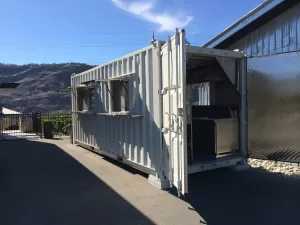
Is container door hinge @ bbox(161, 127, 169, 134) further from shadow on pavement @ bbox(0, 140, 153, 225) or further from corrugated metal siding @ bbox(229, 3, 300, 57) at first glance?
corrugated metal siding @ bbox(229, 3, 300, 57)

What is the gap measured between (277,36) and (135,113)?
5934 mm

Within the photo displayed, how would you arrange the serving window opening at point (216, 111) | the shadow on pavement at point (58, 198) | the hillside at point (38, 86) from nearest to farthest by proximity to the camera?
the shadow on pavement at point (58, 198)
the serving window opening at point (216, 111)
the hillside at point (38, 86)

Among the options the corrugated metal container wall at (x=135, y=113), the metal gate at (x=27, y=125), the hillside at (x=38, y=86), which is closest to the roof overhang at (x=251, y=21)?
the corrugated metal container wall at (x=135, y=113)

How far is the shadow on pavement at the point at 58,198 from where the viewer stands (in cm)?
466

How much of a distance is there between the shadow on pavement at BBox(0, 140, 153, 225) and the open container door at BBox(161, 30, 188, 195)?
921 mm

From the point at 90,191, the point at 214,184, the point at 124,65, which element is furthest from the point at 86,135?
the point at 214,184

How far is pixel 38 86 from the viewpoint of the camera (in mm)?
70625

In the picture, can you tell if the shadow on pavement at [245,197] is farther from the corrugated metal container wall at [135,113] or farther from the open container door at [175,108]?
the corrugated metal container wall at [135,113]

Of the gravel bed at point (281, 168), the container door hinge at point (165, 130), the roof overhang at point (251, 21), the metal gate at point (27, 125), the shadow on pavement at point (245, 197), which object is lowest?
the shadow on pavement at point (245, 197)

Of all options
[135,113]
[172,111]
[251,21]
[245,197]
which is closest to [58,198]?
[135,113]

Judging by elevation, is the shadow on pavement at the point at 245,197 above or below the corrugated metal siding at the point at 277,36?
below

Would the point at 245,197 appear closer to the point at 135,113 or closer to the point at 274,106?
the point at 274,106

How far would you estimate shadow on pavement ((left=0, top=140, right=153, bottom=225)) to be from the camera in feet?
15.3

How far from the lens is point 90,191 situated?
239 inches
